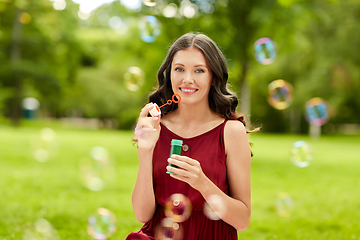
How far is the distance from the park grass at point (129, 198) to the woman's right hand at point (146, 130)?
265 cm

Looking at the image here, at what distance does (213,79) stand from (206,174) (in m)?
0.53

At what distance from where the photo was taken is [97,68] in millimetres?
37969

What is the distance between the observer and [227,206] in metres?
2.03

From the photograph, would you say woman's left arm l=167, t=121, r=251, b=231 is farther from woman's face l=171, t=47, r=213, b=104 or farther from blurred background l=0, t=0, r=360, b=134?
blurred background l=0, t=0, r=360, b=134

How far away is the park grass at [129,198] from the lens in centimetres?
481

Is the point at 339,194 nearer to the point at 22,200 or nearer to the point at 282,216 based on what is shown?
the point at 282,216

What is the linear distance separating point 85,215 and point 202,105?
367 centimetres

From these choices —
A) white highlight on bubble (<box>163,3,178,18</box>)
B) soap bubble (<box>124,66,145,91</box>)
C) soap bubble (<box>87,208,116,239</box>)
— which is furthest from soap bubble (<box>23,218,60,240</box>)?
white highlight on bubble (<box>163,3,178,18</box>)

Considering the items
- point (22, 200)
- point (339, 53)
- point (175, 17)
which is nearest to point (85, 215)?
point (22, 200)

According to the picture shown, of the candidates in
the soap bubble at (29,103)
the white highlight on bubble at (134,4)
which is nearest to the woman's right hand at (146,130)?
the white highlight on bubble at (134,4)

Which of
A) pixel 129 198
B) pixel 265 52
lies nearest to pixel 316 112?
pixel 265 52

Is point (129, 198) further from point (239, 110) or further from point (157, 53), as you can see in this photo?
point (157, 53)

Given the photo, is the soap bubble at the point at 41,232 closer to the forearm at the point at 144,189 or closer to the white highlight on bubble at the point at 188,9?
the forearm at the point at 144,189

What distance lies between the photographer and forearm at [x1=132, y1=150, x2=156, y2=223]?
2.10m
